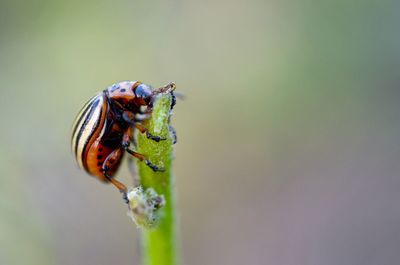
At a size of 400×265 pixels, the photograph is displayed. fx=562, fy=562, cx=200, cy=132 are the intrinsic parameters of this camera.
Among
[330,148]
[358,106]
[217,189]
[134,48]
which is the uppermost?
[134,48]

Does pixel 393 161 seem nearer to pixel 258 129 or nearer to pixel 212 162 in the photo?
pixel 258 129

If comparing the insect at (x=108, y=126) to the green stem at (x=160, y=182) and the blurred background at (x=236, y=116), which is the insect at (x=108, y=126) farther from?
the blurred background at (x=236, y=116)

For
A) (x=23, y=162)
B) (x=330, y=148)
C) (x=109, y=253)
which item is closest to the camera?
(x=23, y=162)

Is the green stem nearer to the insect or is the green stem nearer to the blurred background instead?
the insect

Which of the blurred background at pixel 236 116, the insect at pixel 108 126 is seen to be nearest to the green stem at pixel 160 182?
the insect at pixel 108 126

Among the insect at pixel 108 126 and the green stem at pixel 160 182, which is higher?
the insect at pixel 108 126

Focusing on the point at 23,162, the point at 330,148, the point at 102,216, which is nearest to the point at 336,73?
the point at 330,148

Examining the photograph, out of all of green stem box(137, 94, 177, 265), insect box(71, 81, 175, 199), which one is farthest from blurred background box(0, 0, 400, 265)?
green stem box(137, 94, 177, 265)
